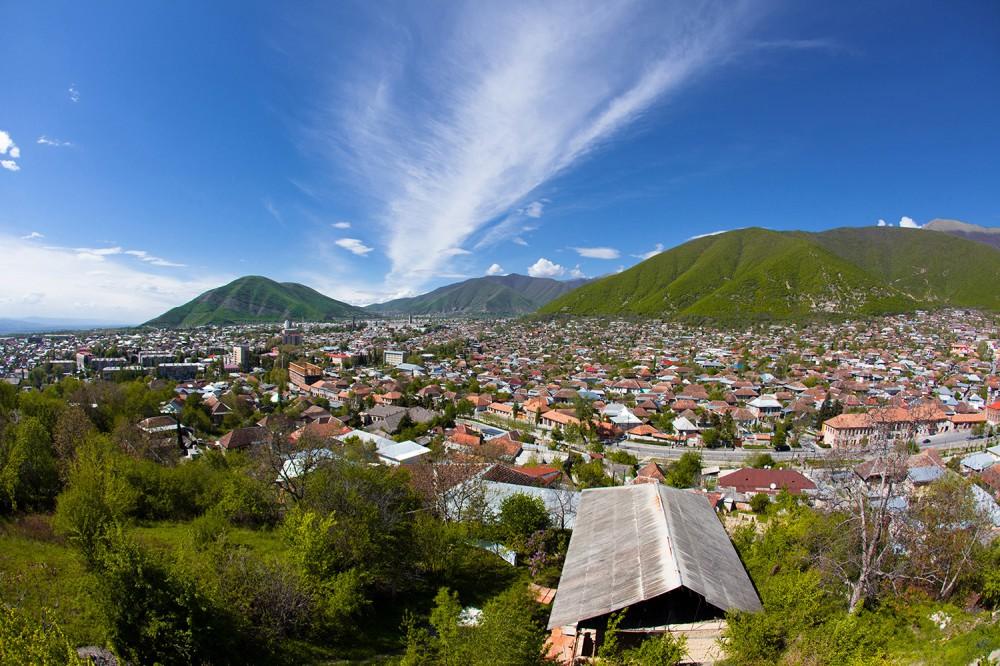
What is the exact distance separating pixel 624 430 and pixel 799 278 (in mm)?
104913

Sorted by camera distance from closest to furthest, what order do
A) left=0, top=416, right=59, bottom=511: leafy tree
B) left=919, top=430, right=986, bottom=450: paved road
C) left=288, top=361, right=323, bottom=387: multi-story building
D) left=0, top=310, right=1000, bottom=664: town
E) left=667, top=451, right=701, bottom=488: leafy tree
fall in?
left=0, top=310, right=1000, bottom=664: town
left=0, top=416, right=59, bottom=511: leafy tree
left=667, top=451, right=701, bottom=488: leafy tree
left=919, top=430, right=986, bottom=450: paved road
left=288, top=361, right=323, bottom=387: multi-story building

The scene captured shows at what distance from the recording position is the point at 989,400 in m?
43.2

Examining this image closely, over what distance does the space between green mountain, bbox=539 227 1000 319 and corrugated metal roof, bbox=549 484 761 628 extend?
Result: 345 ft

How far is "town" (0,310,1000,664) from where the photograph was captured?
9.32 meters

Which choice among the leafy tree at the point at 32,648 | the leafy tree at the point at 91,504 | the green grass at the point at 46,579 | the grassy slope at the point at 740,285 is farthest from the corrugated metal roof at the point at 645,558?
the grassy slope at the point at 740,285

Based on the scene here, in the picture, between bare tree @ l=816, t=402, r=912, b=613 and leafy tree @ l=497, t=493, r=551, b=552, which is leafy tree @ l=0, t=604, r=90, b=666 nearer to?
leafy tree @ l=497, t=493, r=551, b=552

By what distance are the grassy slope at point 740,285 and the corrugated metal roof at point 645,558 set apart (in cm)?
10661

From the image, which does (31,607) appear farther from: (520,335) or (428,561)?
(520,335)

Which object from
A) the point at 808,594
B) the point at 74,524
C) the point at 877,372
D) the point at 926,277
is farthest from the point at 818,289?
the point at 74,524

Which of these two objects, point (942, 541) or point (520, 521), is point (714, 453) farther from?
point (942, 541)

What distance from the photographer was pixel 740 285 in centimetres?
12219

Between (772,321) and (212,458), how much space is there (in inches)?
A: 4214

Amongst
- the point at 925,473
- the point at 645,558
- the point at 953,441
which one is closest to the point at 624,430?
the point at 925,473

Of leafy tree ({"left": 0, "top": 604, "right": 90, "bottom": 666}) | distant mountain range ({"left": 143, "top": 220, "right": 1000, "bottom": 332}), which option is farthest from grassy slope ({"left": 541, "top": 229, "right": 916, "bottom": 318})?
leafy tree ({"left": 0, "top": 604, "right": 90, "bottom": 666})
